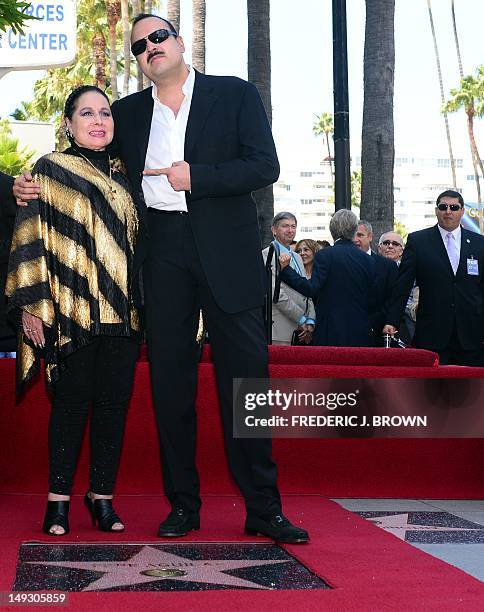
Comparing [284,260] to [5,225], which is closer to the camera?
[5,225]

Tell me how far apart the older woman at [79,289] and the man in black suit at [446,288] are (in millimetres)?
4082

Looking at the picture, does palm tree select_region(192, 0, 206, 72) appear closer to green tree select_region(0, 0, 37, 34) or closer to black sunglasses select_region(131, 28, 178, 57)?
green tree select_region(0, 0, 37, 34)

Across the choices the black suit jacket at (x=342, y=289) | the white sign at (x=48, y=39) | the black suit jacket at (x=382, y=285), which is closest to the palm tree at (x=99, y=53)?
the white sign at (x=48, y=39)

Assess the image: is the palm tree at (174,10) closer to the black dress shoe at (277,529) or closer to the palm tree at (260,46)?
the palm tree at (260,46)

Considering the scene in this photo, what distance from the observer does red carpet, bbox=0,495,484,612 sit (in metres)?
3.78

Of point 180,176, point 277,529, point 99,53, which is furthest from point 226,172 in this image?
point 99,53

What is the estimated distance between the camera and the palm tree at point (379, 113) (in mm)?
16344

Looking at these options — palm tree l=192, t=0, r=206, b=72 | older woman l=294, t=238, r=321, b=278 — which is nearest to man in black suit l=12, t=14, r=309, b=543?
older woman l=294, t=238, r=321, b=278

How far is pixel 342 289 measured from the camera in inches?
362

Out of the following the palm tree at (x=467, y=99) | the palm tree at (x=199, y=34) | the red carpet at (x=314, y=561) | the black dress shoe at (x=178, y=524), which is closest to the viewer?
the red carpet at (x=314, y=561)

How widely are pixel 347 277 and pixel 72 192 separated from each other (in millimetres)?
4265

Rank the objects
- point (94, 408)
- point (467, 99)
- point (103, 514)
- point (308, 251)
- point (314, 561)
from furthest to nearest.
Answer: point (467, 99)
point (308, 251)
point (94, 408)
point (103, 514)
point (314, 561)

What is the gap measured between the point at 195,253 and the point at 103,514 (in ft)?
4.23

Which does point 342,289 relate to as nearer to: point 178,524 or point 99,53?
point 178,524
